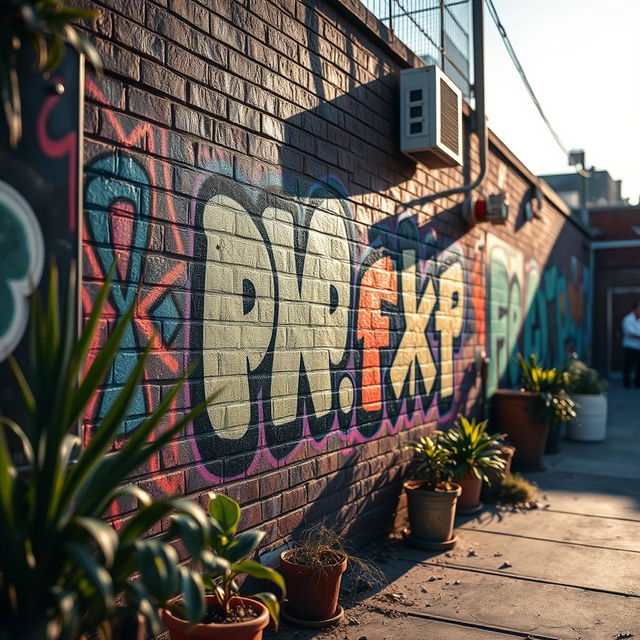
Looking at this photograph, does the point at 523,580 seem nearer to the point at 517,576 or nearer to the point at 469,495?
the point at 517,576

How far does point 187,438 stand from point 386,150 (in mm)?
3103

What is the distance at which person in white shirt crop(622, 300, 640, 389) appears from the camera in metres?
15.1

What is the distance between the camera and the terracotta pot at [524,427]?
307 inches

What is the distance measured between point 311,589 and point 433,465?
6.51 feet

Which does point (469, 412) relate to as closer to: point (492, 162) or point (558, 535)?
point (558, 535)

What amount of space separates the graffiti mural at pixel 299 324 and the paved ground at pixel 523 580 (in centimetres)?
98

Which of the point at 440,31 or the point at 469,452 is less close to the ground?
the point at 440,31

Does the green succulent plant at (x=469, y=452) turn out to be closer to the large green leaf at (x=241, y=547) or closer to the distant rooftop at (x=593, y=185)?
the large green leaf at (x=241, y=547)

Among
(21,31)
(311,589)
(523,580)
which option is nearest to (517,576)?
(523,580)

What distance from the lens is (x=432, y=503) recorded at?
5113 millimetres

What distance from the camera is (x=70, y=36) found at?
181cm

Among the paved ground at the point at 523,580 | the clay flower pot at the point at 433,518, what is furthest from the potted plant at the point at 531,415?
the clay flower pot at the point at 433,518

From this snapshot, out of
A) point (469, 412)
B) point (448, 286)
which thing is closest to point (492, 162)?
point (448, 286)

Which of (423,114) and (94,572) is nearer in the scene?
(94,572)
